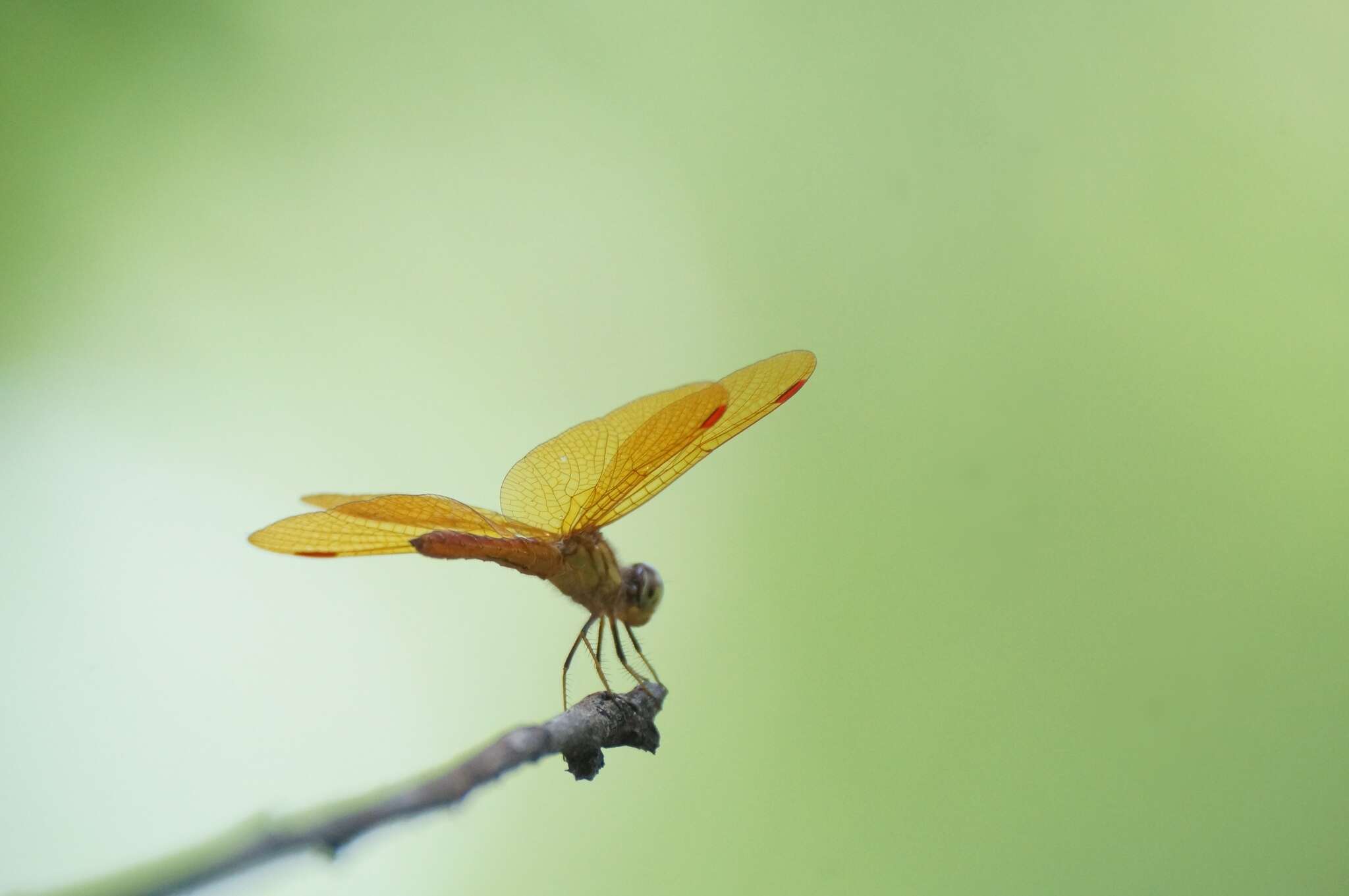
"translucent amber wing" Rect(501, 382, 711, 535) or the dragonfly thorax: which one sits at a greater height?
"translucent amber wing" Rect(501, 382, 711, 535)

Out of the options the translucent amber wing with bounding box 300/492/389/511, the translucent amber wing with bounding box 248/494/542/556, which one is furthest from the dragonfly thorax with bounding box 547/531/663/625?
the translucent amber wing with bounding box 300/492/389/511

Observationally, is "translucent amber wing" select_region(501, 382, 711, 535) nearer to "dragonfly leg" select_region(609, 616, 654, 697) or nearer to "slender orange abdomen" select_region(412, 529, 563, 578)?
"slender orange abdomen" select_region(412, 529, 563, 578)

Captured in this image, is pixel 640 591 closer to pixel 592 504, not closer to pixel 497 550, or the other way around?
pixel 592 504

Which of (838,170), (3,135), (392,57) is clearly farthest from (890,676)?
(3,135)

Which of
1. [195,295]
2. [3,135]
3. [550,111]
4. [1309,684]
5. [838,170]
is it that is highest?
[3,135]

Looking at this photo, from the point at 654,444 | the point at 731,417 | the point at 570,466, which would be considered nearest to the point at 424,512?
the point at 570,466

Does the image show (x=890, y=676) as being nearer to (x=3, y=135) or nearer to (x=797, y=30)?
(x=797, y=30)
